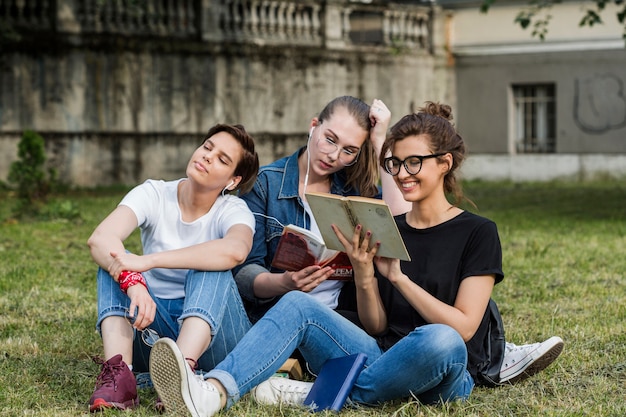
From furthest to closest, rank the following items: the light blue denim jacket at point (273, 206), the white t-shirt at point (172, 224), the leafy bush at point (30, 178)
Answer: the leafy bush at point (30, 178) < the light blue denim jacket at point (273, 206) < the white t-shirt at point (172, 224)

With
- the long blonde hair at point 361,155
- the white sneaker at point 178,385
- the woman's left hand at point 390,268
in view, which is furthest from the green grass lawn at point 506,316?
the long blonde hair at point 361,155

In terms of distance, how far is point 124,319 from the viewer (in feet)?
15.4

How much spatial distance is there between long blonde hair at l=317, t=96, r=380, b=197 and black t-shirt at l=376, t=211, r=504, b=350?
1.88ft

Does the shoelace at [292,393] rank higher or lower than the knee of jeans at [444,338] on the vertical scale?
lower

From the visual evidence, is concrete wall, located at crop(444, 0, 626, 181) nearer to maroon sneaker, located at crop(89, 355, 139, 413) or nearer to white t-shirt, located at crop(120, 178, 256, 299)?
white t-shirt, located at crop(120, 178, 256, 299)

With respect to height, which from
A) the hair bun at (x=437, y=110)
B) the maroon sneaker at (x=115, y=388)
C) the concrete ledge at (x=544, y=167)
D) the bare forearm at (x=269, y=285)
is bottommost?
the concrete ledge at (x=544, y=167)

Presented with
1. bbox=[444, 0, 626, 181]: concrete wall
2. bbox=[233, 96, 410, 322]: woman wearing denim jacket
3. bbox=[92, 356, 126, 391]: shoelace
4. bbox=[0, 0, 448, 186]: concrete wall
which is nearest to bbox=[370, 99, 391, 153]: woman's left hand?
bbox=[233, 96, 410, 322]: woman wearing denim jacket

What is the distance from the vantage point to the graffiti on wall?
70.3 feet

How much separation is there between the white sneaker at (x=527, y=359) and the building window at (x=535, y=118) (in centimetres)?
1818

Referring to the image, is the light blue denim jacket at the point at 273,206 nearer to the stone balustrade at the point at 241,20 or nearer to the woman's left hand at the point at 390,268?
the woman's left hand at the point at 390,268

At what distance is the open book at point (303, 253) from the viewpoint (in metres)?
4.57

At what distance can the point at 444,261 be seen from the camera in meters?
4.46

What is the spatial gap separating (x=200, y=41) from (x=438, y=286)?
15279 millimetres

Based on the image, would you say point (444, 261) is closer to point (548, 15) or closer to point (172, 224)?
point (172, 224)
